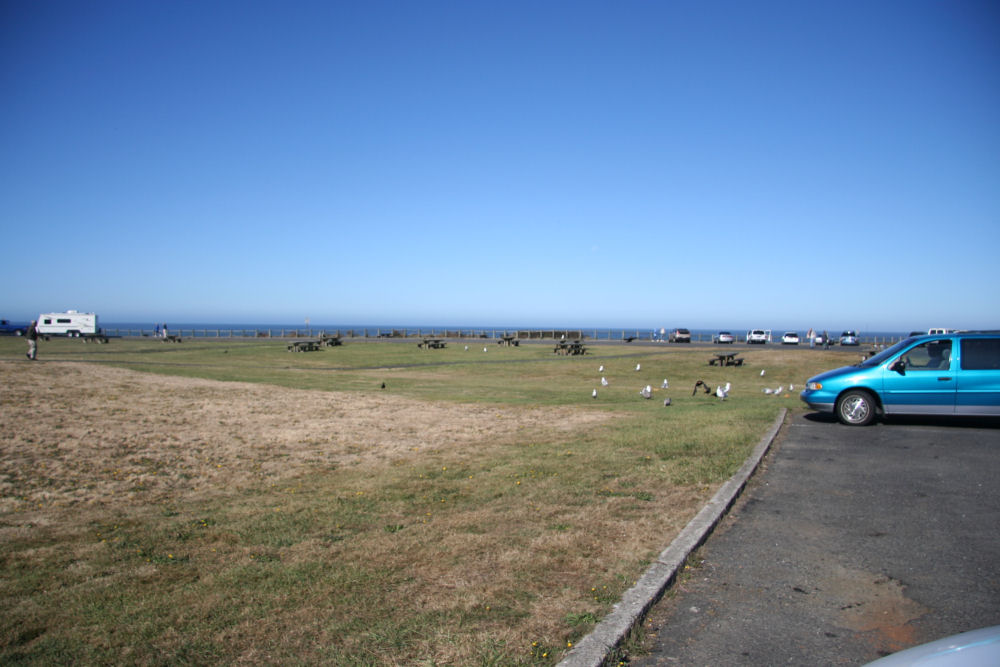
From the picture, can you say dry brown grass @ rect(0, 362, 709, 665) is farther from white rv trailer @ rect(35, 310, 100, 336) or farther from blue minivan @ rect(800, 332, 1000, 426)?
white rv trailer @ rect(35, 310, 100, 336)

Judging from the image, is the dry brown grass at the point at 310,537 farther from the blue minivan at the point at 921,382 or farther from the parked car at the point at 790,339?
the parked car at the point at 790,339

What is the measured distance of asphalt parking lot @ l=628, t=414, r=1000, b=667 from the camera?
12.2ft

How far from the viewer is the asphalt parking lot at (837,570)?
3717mm

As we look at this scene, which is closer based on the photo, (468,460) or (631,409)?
(468,460)

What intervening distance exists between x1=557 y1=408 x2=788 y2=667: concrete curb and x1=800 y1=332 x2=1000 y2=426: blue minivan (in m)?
6.05

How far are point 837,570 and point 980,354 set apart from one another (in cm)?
835

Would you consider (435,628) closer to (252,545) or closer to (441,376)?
(252,545)

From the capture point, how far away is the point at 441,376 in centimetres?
2723

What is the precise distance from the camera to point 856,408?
38.5 ft

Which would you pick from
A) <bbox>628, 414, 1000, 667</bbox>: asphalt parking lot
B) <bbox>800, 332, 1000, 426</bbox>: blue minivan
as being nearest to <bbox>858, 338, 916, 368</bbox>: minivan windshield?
<bbox>800, 332, 1000, 426</bbox>: blue minivan

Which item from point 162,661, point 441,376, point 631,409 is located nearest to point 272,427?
point 631,409

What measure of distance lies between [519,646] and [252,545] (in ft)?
10.4

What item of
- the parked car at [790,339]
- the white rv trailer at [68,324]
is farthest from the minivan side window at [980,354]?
the white rv trailer at [68,324]

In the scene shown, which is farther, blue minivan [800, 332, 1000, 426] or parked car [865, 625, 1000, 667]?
blue minivan [800, 332, 1000, 426]
